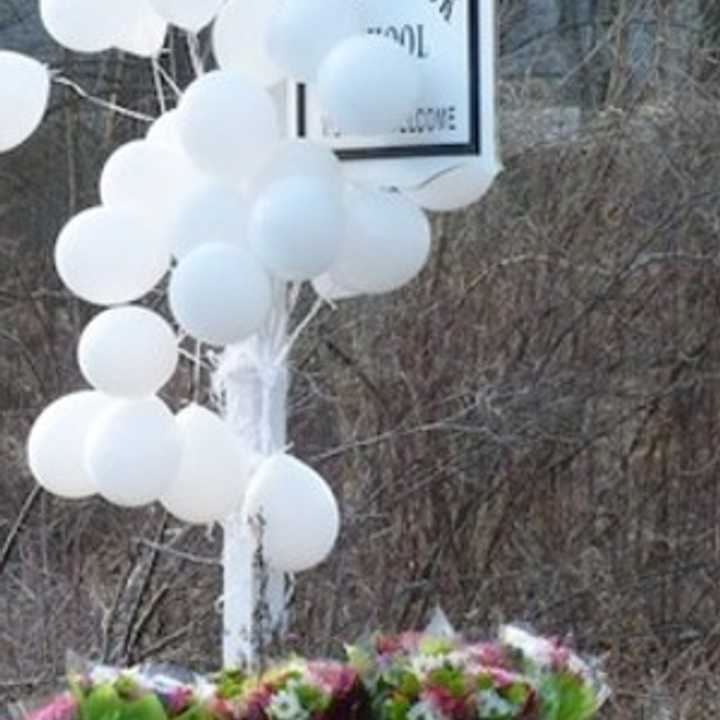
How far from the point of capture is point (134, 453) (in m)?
4.03

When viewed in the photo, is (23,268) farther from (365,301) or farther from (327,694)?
(327,694)

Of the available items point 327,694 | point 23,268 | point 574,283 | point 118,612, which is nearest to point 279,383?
point 327,694

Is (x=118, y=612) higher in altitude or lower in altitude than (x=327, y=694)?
lower

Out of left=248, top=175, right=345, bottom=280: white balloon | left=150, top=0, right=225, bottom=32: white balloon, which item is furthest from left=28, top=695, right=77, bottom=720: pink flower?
left=150, top=0, right=225, bottom=32: white balloon

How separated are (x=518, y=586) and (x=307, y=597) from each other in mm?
993

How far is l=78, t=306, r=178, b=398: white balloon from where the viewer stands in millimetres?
4125

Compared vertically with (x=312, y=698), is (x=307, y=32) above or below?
Result: above

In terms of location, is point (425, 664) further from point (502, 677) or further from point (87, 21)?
point (87, 21)

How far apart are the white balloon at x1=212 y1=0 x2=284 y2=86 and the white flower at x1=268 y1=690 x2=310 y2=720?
1.34 metres

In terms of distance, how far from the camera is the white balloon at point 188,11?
418cm

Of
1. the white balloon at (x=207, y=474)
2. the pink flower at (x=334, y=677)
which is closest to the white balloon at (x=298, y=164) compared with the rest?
the white balloon at (x=207, y=474)

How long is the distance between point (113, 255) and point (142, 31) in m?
0.57

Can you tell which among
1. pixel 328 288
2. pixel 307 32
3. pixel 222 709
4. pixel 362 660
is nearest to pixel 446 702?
pixel 362 660

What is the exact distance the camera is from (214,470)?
4.12m
